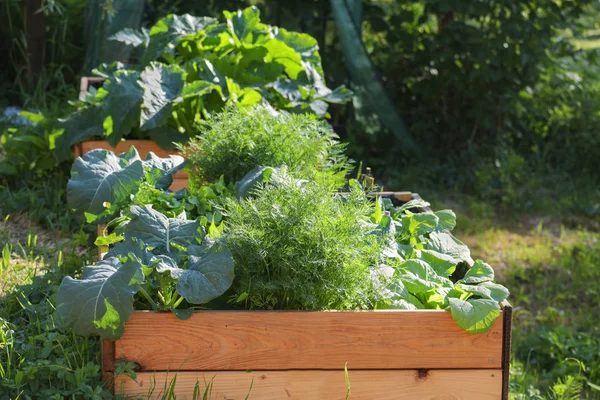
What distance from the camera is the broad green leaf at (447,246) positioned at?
2.92 meters

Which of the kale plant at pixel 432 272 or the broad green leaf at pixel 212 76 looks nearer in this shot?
the kale plant at pixel 432 272

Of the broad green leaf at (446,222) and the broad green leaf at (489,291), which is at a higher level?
the broad green leaf at (489,291)

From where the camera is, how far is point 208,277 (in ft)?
7.85

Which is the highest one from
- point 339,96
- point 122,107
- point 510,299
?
point 122,107

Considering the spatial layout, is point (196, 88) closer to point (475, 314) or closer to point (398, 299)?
point (398, 299)

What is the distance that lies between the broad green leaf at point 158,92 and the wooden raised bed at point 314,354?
1772 mm

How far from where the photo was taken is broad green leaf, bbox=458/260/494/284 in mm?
2693

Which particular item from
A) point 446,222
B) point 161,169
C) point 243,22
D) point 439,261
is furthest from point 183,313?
point 243,22

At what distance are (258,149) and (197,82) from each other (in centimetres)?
91

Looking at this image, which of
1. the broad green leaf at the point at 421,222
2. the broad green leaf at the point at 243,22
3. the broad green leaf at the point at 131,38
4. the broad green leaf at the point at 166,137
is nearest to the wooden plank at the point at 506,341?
the broad green leaf at the point at 421,222

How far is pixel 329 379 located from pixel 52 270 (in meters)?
1.48

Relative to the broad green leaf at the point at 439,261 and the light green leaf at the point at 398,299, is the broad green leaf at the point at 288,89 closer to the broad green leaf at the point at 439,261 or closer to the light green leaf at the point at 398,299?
the broad green leaf at the point at 439,261

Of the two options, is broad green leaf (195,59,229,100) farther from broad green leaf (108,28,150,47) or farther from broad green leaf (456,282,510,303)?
broad green leaf (456,282,510,303)

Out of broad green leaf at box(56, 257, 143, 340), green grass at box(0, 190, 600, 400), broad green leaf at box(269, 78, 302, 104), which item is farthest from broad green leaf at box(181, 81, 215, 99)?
broad green leaf at box(56, 257, 143, 340)
